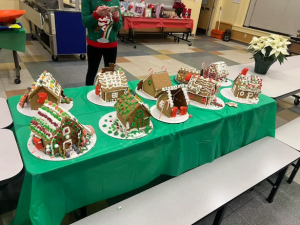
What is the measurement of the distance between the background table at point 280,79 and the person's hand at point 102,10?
1389 mm

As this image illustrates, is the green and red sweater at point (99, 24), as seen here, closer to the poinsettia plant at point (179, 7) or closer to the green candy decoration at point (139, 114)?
the green candy decoration at point (139, 114)

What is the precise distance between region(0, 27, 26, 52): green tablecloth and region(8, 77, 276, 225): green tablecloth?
6.54 feet

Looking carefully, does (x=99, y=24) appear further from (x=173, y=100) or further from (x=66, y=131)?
(x=66, y=131)

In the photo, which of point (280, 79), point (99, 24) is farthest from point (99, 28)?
point (280, 79)

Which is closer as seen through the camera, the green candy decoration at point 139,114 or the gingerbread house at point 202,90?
the green candy decoration at point 139,114

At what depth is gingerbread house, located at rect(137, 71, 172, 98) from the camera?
170cm

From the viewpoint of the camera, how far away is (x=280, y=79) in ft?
8.59

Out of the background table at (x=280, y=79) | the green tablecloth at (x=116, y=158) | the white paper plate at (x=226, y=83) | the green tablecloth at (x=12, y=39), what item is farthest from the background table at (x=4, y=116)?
the background table at (x=280, y=79)

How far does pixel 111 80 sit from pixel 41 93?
45 cm

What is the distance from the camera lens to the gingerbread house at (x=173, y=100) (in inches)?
58.2

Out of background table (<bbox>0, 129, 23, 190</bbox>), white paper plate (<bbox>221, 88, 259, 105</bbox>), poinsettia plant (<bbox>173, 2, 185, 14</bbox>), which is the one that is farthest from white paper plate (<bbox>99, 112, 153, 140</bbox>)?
poinsettia plant (<bbox>173, 2, 185, 14</bbox>)

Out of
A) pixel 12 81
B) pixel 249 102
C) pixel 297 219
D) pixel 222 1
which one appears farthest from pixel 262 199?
pixel 222 1

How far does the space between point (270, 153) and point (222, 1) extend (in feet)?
26.2

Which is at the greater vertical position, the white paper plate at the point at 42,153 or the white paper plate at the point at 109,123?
the white paper plate at the point at 109,123
